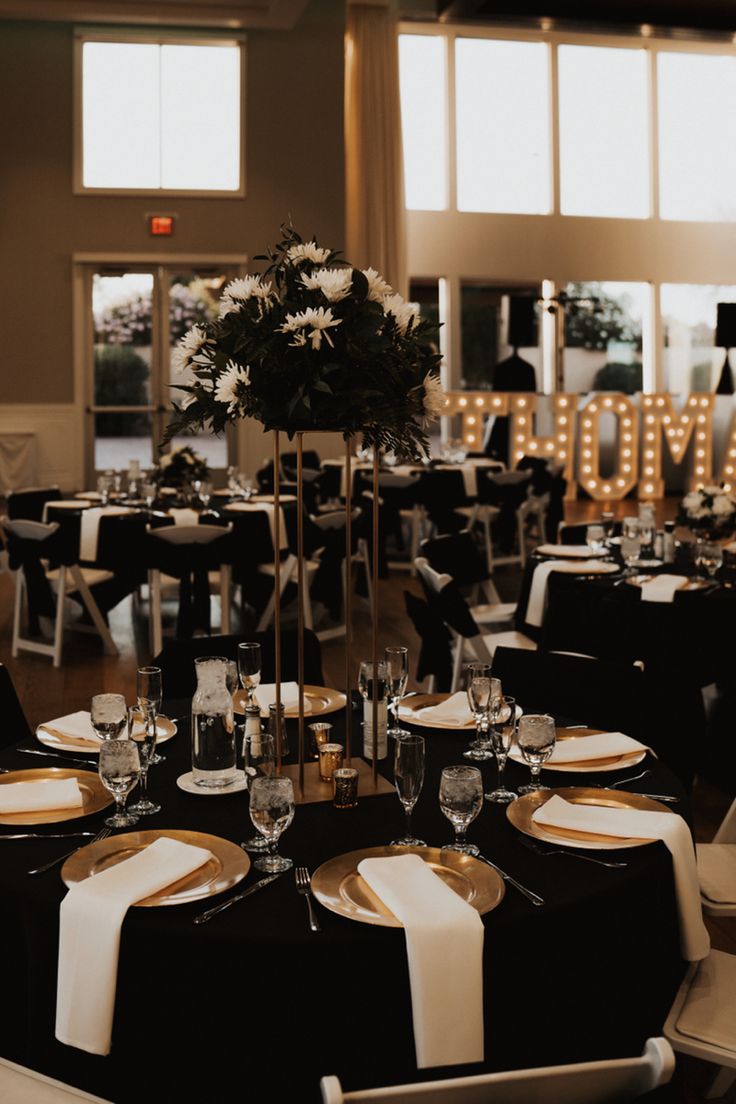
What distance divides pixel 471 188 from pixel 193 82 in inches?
160

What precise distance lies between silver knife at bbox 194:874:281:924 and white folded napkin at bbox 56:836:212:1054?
11 centimetres

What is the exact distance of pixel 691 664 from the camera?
4.51 meters

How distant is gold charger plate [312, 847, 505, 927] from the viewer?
1777mm

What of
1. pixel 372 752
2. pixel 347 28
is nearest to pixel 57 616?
pixel 372 752

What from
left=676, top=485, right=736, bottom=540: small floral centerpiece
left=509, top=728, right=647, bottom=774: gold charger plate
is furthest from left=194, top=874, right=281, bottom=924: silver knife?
left=676, top=485, right=736, bottom=540: small floral centerpiece

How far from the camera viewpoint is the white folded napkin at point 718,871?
7.84 ft

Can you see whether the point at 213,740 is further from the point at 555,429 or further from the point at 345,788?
the point at 555,429

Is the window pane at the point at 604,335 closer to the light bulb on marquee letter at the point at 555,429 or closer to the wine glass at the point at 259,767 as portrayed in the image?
the light bulb on marquee letter at the point at 555,429

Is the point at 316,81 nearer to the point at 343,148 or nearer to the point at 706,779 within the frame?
the point at 343,148

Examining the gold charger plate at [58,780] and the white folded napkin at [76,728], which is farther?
the white folded napkin at [76,728]

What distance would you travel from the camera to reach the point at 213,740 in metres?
2.31

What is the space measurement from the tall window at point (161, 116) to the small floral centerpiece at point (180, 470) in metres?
6.96

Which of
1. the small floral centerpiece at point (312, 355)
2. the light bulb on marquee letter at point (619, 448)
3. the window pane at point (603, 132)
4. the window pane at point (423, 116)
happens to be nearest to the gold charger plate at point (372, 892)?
the small floral centerpiece at point (312, 355)

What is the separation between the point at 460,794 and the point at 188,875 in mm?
466
